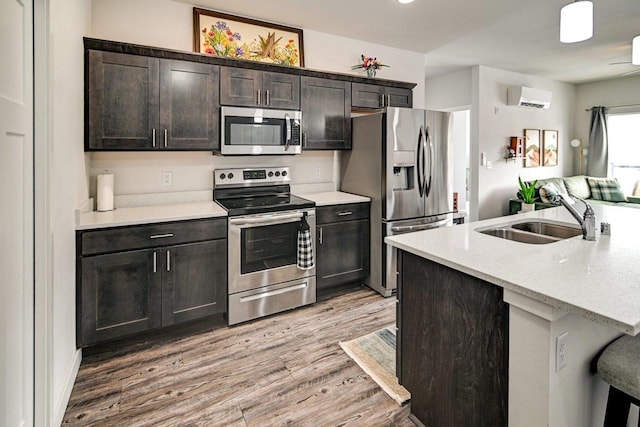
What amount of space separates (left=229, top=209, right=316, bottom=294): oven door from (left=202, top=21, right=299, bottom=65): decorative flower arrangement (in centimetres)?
153

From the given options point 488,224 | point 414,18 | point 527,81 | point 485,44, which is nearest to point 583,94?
point 527,81

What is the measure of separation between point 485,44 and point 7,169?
473 centimetres

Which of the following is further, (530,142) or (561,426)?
(530,142)

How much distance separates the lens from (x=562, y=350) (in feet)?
3.75

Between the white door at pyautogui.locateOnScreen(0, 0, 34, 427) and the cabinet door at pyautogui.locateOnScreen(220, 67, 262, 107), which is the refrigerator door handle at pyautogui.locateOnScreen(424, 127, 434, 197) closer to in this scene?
the cabinet door at pyautogui.locateOnScreen(220, 67, 262, 107)

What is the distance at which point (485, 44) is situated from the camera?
424cm

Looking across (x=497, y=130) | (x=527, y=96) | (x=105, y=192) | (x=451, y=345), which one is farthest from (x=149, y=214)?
(x=527, y=96)

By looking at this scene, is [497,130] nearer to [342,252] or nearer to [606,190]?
[606,190]

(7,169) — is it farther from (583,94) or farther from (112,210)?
(583,94)

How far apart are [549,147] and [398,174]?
448 centimetres

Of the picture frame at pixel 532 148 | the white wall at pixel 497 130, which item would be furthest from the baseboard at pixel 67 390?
the picture frame at pixel 532 148

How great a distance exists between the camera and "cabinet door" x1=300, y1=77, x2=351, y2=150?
3307 mm

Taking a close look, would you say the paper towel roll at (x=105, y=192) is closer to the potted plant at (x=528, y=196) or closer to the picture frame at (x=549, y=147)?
the potted plant at (x=528, y=196)

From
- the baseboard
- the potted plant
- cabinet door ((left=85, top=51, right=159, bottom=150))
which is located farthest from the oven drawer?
the potted plant
